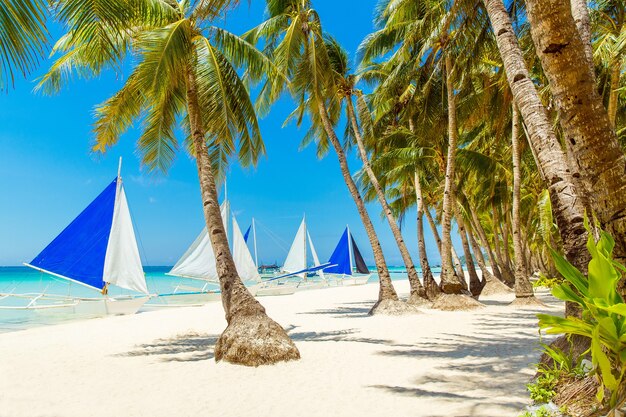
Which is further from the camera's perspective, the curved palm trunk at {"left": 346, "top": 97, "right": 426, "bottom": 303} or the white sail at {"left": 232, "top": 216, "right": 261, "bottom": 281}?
the white sail at {"left": 232, "top": 216, "right": 261, "bottom": 281}

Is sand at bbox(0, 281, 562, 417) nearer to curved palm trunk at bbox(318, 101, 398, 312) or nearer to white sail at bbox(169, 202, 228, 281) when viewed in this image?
curved palm trunk at bbox(318, 101, 398, 312)

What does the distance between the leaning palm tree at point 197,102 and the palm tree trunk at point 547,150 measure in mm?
4173

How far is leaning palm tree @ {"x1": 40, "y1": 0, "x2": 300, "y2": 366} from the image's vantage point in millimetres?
6465

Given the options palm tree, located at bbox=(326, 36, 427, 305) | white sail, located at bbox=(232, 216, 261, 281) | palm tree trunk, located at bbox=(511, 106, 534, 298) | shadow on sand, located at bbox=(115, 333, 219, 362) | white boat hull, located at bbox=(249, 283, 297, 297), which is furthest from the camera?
white boat hull, located at bbox=(249, 283, 297, 297)

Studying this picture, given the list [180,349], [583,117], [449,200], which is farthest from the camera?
[449,200]

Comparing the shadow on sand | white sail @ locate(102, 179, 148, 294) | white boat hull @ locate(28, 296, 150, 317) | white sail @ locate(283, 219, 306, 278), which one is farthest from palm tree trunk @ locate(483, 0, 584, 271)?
white sail @ locate(283, 219, 306, 278)

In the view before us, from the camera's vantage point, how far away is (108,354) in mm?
7609

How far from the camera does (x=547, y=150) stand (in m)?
4.37

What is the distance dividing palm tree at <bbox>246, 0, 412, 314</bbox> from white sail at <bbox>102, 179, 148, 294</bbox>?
6.27m

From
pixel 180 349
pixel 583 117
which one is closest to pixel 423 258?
pixel 180 349

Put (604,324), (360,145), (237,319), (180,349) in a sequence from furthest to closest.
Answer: (360,145) → (180,349) → (237,319) → (604,324)

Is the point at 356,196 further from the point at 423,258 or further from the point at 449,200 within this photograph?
the point at 423,258

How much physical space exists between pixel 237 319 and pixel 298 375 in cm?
153

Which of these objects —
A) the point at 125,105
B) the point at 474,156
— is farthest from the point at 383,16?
the point at 125,105
